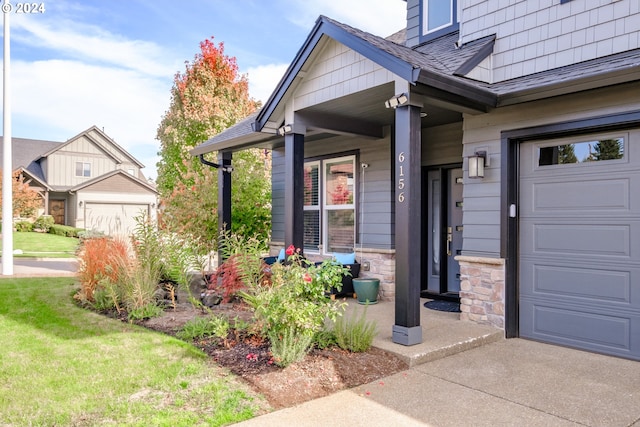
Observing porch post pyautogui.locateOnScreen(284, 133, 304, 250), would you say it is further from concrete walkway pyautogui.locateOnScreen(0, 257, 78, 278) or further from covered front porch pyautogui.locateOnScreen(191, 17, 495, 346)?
concrete walkway pyautogui.locateOnScreen(0, 257, 78, 278)

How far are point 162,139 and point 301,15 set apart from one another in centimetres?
581

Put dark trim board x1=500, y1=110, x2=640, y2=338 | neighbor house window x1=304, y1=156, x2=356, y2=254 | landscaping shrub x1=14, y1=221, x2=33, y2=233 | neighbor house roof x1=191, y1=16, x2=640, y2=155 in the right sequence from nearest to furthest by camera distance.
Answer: neighbor house roof x1=191, y1=16, x2=640, y2=155, dark trim board x1=500, y1=110, x2=640, y2=338, neighbor house window x1=304, y1=156, x2=356, y2=254, landscaping shrub x1=14, y1=221, x2=33, y2=233

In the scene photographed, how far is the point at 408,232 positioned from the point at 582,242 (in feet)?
5.85

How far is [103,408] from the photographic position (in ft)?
9.66

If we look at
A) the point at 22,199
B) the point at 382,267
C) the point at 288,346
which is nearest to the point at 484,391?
the point at 288,346

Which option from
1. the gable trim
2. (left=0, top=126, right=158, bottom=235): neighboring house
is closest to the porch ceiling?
the gable trim

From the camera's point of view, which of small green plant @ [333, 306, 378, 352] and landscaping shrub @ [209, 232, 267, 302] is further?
landscaping shrub @ [209, 232, 267, 302]

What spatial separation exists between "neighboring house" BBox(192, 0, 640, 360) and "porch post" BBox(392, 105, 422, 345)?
1 cm

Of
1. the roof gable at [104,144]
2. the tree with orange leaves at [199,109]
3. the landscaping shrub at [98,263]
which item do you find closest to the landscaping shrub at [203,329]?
the landscaping shrub at [98,263]

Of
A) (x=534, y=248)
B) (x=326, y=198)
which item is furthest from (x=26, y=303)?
(x=534, y=248)

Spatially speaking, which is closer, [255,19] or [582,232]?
[582,232]

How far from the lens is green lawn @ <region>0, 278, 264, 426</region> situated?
112 inches

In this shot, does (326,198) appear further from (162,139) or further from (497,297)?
(162,139)

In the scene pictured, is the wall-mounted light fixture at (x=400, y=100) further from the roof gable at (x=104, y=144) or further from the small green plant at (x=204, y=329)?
the roof gable at (x=104, y=144)
